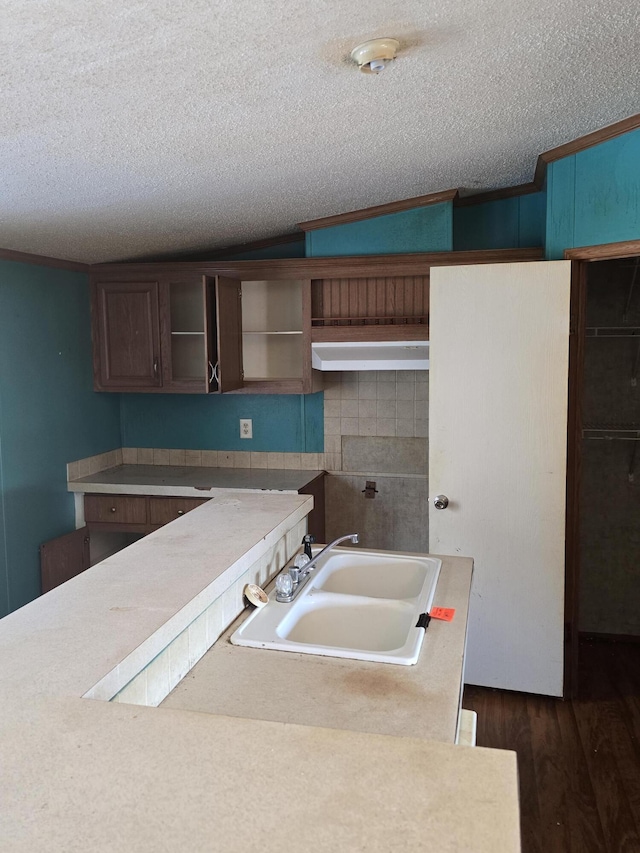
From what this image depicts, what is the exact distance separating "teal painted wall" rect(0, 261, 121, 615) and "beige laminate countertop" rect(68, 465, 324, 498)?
213mm

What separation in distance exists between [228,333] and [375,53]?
2.26 metres

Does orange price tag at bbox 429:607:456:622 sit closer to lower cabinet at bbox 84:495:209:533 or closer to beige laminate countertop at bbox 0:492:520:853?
beige laminate countertop at bbox 0:492:520:853

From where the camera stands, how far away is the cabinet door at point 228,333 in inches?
145

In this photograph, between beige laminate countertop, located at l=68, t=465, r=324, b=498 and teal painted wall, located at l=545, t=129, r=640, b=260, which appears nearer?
teal painted wall, located at l=545, t=129, r=640, b=260

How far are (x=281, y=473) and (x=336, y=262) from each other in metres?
1.30

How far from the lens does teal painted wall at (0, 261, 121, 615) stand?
3.55 metres

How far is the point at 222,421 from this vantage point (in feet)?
14.6

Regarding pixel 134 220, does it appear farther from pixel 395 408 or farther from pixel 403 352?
pixel 395 408

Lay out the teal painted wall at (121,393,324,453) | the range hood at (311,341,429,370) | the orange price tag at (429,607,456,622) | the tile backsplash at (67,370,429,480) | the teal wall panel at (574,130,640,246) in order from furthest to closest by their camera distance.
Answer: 1. the teal painted wall at (121,393,324,453)
2. the tile backsplash at (67,370,429,480)
3. the range hood at (311,341,429,370)
4. the teal wall panel at (574,130,640,246)
5. the orange price tag at (429,607,456,622)

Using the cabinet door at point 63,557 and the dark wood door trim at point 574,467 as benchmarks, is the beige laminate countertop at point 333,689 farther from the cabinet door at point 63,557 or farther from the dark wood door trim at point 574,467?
the cabinet door at point 63,557

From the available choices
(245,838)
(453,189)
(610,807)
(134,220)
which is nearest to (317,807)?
(245,838)

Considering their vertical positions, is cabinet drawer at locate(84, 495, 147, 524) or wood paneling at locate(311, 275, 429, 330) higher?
wood paneling at locate(311, 275, 429, 330)

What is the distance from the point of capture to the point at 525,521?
10.2ft

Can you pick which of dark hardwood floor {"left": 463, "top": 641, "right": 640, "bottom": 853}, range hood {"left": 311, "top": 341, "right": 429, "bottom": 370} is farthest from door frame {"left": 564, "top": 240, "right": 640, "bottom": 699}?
range hood {"left": 311, "top": 341, "right": 429, "bottom": 370}
